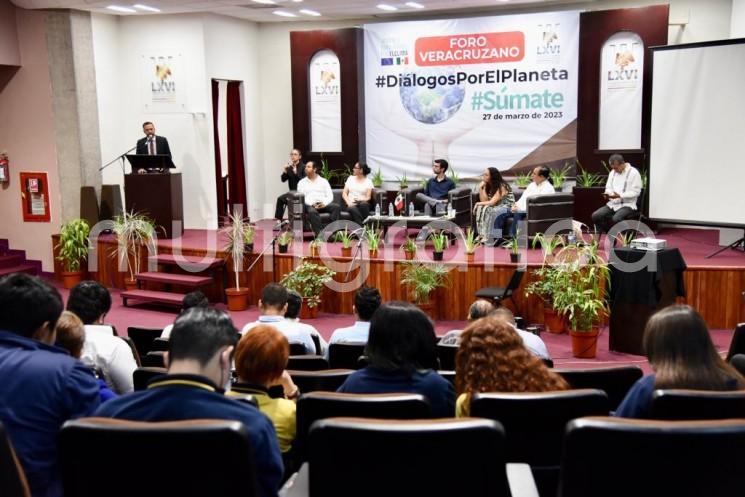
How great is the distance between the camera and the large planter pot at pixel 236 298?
345 inches

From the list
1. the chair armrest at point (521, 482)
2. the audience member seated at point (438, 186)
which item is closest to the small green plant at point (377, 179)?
the audience member seated at point (438, 186)

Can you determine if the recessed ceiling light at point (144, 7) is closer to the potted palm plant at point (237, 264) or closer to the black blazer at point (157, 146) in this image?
the black blazer at point (157, 146)

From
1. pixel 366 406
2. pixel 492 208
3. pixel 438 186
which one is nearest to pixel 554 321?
pixel 492 208

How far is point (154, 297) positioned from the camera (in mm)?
8930

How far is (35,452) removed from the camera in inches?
90.0

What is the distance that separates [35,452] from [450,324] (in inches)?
232

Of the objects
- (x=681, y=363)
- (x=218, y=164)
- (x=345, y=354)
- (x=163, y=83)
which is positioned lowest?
(x=345, y=354)

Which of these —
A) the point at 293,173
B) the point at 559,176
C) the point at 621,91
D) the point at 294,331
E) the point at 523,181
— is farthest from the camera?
the point at 293,173

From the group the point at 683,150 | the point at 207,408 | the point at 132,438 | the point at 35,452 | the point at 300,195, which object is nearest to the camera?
the point at 132,438

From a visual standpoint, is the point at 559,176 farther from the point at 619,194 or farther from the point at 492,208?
the point at 492,208

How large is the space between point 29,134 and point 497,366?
9.43 metres

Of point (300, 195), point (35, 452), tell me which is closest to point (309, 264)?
point (300, 195)

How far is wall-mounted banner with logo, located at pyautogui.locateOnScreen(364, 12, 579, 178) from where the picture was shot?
10.9m

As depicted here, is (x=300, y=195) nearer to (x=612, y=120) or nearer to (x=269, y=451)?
(x=612, y=120)
